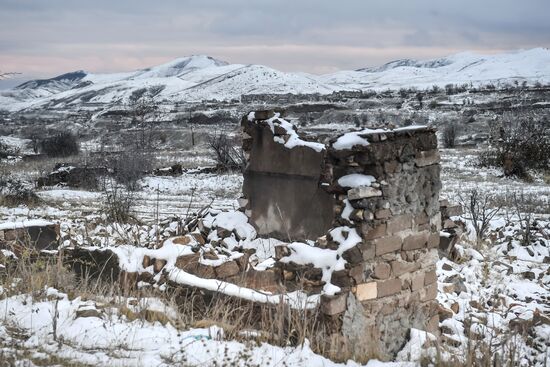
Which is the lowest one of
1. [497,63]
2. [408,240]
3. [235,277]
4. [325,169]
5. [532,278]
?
[532,278]

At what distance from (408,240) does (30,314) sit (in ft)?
13.1

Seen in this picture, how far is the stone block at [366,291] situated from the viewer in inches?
242

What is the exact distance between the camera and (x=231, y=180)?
23.4m

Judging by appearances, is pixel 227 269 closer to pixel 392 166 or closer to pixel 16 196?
pixel 392 166

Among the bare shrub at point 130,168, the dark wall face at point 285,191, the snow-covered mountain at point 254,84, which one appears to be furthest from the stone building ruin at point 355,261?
the snow-covered mountain at point 254,84

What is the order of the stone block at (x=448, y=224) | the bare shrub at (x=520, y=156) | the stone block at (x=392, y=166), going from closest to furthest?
1. the stone block at (x=392, y=166)
2. the stone block at (x=448, y=224)
3. the bare shrub at (x=520, y=156)

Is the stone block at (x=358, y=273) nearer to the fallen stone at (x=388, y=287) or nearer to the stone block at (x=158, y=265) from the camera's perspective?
the fallen stone at (x=388, y=287)

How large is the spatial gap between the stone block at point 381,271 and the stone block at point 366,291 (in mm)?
105

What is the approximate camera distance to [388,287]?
6512 mm

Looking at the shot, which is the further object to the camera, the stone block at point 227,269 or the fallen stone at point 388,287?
the stone block at point 227,269

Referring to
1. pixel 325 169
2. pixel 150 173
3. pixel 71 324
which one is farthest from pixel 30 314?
pixel 150 173

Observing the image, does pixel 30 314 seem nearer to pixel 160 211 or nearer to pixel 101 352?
pixel 101 352

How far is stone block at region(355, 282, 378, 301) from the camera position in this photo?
616cm

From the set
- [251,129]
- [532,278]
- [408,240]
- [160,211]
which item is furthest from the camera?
[160,211]
